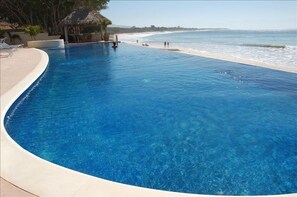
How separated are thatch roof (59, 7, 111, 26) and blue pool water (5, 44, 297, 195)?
58.6 ft

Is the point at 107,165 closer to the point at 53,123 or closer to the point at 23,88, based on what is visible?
the point at 53,123

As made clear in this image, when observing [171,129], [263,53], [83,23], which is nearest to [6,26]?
[83,23]

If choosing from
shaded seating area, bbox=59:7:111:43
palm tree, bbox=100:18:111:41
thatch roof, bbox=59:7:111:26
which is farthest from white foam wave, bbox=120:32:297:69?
thatch roof, bbox=59:7:111:26

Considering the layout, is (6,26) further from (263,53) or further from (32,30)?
(263,53)

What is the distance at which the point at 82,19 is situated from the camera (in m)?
29.0

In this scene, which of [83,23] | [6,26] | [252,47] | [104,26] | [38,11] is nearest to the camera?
[83,23]

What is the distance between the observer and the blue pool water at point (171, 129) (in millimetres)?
4734

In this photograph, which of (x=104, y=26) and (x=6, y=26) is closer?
(x=104, y=26)

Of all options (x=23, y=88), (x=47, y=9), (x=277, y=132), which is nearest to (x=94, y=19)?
(x=47, y=9)

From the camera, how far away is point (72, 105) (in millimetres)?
8766

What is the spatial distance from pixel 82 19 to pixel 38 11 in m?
9.45

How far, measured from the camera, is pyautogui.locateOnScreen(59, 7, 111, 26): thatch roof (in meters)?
28.8

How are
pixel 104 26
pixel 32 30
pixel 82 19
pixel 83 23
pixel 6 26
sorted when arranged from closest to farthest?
pixel 32 30 → pixel 83 23 → pixel 82 19 → pixel 104 26 → pixel 6 26

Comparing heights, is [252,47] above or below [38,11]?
below
